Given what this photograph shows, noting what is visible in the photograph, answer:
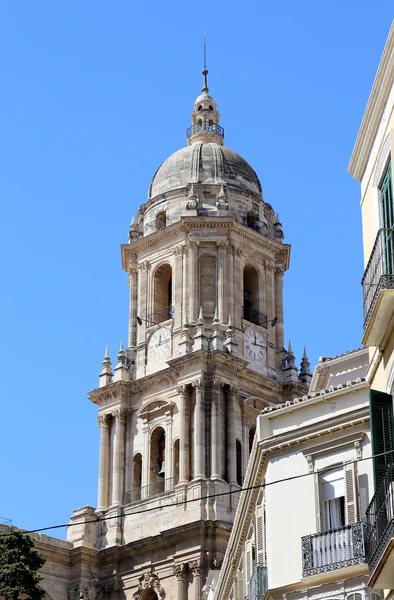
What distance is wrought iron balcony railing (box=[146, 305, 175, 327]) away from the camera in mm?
60844

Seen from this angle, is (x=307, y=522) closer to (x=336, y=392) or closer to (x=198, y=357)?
(x=336, y=392)

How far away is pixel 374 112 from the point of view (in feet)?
65.7

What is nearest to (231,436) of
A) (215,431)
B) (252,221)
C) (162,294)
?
(215,431)

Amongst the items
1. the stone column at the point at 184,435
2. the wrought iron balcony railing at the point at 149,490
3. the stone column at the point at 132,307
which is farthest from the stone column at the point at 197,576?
the stone column at the point at 132,307

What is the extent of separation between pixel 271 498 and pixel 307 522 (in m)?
1.54

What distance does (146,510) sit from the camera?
5319 cm

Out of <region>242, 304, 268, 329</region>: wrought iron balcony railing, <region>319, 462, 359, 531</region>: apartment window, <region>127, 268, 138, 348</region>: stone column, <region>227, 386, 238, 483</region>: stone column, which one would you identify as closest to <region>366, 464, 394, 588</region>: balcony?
<region>319, 462, 359, 531</region>: apartment window

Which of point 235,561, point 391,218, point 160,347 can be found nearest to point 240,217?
point 160,347

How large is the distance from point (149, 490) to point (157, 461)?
5.08 ft

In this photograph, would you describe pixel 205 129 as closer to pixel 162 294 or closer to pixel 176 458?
pixel 162 294

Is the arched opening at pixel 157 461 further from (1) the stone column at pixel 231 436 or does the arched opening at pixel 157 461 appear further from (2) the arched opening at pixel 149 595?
(2) the arched opening at pixel 149 595

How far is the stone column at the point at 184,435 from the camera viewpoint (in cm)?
5491

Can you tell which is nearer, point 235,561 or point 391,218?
point 391,218

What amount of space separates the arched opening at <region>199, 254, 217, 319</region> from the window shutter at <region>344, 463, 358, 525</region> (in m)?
34.7
